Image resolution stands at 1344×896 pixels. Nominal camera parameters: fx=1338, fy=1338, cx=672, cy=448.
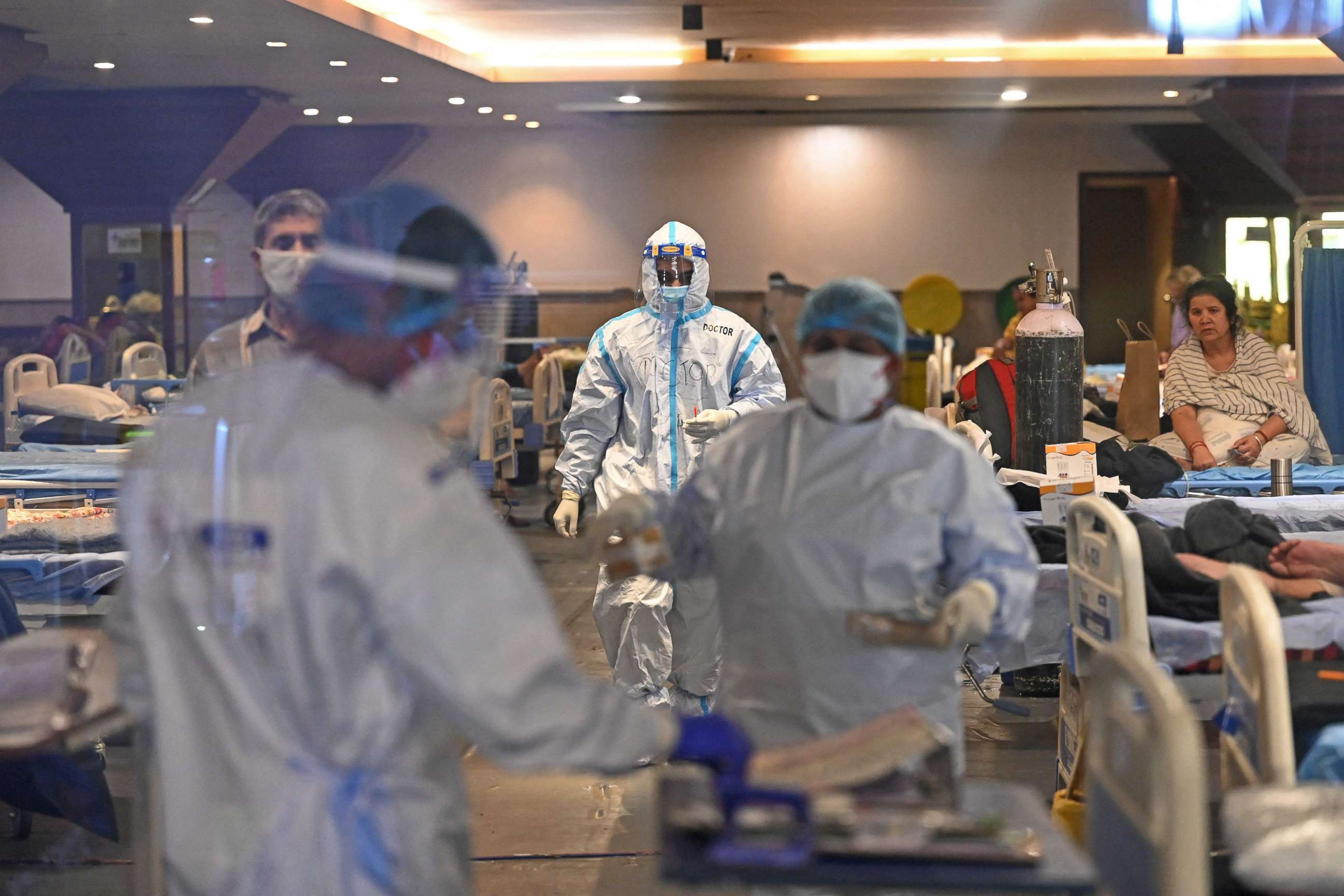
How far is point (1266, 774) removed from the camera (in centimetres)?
194

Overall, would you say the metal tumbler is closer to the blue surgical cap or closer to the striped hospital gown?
the striped hospital gown

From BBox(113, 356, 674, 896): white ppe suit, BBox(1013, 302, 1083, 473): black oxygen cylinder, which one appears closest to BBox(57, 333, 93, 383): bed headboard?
BBox(1013, 302, 1083, 473): black oxygen cylinder

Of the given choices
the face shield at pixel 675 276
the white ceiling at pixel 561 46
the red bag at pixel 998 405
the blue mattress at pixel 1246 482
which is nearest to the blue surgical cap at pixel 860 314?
the face shield at pixel 675 276

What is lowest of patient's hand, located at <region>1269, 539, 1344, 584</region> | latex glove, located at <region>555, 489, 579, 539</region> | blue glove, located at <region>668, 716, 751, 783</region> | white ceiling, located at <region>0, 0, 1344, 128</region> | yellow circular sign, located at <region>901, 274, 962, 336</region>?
blue glove, located at <region>668, 716, 751, 783</region>

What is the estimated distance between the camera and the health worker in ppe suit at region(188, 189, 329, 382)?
2.81 metres

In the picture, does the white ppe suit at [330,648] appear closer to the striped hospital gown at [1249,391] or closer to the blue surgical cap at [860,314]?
the blue surgical cap at [860,314]

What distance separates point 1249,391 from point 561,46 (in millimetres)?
5582

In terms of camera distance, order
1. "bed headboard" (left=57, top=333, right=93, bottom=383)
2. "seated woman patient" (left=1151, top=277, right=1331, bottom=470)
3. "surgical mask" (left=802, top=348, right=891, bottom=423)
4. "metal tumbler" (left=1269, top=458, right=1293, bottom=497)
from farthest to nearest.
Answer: "bed headboard" (left=57, top=333, right=93, bottom=383), "seated woman patient" (left=1151, top=277, right=1331, bottom=470), "metal tumbler" (left=1269, top=458, right=1293, bottom=497), "surgical mask" (left=802, top=348, right=891, bottom=423)

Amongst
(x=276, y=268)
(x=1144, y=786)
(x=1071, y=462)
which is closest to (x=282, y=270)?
(x=276, y=268)

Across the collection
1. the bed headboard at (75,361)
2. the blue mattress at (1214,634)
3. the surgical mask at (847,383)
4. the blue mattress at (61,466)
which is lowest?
the blue mattress at (1214,634)

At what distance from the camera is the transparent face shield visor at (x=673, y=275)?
377 centimetres

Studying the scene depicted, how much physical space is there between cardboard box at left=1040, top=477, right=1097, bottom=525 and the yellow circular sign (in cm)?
779

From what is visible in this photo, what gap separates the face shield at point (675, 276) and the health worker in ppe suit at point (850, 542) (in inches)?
72.6

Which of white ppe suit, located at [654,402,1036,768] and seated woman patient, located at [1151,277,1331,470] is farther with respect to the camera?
seated woman patient, located at [1151,277,1331,470]
